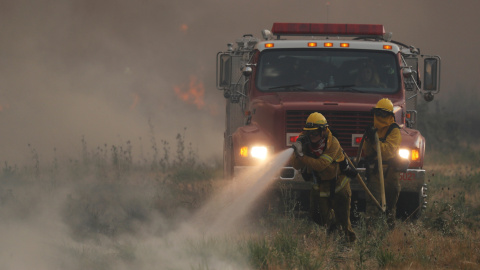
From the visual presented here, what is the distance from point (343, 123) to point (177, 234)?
2.49 m

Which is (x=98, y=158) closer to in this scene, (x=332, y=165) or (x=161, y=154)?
(x=161, y=154)

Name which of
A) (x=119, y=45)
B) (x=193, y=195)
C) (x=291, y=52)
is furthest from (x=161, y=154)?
(x=291, y=52)

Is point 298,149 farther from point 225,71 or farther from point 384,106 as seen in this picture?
point 225,71

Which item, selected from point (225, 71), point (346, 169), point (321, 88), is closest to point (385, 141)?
point (346, 169)

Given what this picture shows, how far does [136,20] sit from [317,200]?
49.7ft

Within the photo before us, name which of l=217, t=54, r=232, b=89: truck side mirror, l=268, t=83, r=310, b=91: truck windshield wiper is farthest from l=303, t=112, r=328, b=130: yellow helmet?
l=217, t=54, r=232, b=89: truck side mirror

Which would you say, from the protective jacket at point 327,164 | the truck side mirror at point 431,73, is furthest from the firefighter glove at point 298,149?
the truck side mirror at point 431,73

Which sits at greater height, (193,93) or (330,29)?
(330,29)

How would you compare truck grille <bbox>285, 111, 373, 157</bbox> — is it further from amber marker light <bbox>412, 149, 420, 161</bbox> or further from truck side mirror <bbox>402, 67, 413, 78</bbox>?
truck side mirror <bbox>402, 67, 413, 78</bbox>

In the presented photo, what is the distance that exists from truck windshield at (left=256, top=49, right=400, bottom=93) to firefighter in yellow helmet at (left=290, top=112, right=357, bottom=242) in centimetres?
215

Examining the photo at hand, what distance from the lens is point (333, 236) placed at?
8.97m

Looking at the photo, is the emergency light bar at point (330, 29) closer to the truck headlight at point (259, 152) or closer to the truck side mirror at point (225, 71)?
the truck side mirror at point (225, 71)

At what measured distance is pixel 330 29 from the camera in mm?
11875

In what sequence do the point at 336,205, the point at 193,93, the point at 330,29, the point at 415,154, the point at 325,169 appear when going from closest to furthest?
1. the point at 325,169
2. the point at 336,205
3. the point at 415,154
4. the point at 330,29
5. the point at 193,93
